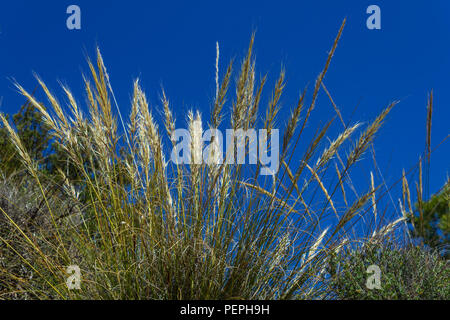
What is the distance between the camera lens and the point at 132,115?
8.58 ft

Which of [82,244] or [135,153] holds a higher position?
[135,153]

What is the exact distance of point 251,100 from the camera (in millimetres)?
2518

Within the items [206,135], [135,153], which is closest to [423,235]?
[206,135]

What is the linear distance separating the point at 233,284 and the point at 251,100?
98 cm

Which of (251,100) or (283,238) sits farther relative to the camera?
(283,238)

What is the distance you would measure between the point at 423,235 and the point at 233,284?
1.50m
